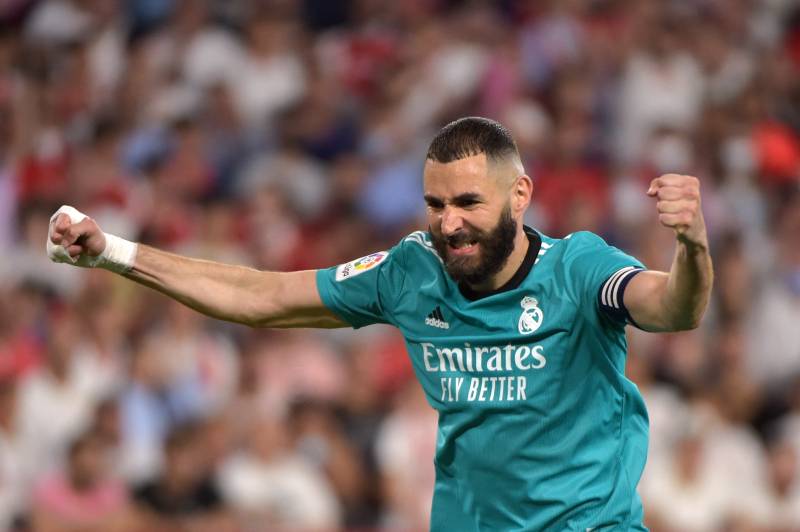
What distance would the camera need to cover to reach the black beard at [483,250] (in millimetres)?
4535

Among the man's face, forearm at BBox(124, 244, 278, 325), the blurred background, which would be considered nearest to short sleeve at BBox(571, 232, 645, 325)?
the man's face

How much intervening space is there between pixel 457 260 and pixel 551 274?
1.03 feet

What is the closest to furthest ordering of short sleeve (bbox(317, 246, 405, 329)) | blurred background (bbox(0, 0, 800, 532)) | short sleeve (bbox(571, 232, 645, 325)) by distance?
short sleeve (bbox(571, 232, 645, 325)), short sleeve (bbox(317, 246, 405, 329)), blurred background (bbox(0, 0, 800, 532))

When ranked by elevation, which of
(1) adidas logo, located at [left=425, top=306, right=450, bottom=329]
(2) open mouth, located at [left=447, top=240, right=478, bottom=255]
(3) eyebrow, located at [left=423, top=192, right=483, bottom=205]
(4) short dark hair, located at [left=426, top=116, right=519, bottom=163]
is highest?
(4) short dark hair, located at [left=426, top=116, right=519, bottom=163]

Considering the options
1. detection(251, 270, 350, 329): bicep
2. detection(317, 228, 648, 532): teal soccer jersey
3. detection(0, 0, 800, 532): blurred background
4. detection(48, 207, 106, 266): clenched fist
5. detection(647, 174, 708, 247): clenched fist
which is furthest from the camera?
detection(0, 0, 800, 532): blurred background

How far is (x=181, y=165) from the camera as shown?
33.9 ft

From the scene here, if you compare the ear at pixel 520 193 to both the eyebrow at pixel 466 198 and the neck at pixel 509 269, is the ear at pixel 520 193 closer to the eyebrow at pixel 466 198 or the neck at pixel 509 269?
the neck at pixel 509 269

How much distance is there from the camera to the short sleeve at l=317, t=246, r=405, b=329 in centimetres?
498

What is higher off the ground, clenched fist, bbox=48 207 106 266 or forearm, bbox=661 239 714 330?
clenched fist, bbox=48 207 106 266

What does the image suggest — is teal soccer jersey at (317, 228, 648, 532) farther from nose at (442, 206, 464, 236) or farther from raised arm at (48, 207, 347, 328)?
raised arm at (48, 207, 347, 328)

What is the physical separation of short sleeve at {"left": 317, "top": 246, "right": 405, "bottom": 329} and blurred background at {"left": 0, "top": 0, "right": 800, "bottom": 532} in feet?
11.6

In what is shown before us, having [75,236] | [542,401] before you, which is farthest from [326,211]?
[542,401]

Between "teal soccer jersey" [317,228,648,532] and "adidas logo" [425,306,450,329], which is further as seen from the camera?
"adidas logo" [425,306,450,329]

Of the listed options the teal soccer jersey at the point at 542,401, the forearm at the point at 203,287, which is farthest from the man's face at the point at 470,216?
the forearm at the point at 203,287
